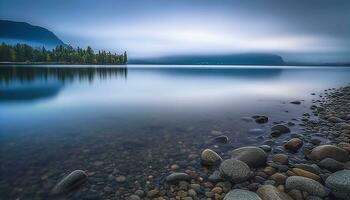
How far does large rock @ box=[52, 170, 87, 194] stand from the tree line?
145786 mm

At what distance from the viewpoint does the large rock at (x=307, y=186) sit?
671 centimetres

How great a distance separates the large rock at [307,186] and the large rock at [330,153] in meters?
2.80

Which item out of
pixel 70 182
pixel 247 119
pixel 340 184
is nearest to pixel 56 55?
pixel 247 119

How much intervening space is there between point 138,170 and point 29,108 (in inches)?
667

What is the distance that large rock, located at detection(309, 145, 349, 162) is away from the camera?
903 centimetres

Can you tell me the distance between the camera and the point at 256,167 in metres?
8.80

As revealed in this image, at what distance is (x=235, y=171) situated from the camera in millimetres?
7727

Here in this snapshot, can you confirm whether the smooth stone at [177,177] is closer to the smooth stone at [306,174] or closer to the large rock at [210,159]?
the large rock at [210,159]

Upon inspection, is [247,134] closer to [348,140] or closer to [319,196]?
[348,140]

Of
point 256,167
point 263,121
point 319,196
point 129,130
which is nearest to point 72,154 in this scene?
point 129,130

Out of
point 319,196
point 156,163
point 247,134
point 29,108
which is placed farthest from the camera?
point 29,108

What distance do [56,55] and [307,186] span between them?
171163 millimetres

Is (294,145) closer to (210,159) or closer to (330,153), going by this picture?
(330,153)

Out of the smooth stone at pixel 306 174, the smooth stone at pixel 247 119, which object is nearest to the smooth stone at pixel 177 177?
the smooth stone at pixel 306 174
